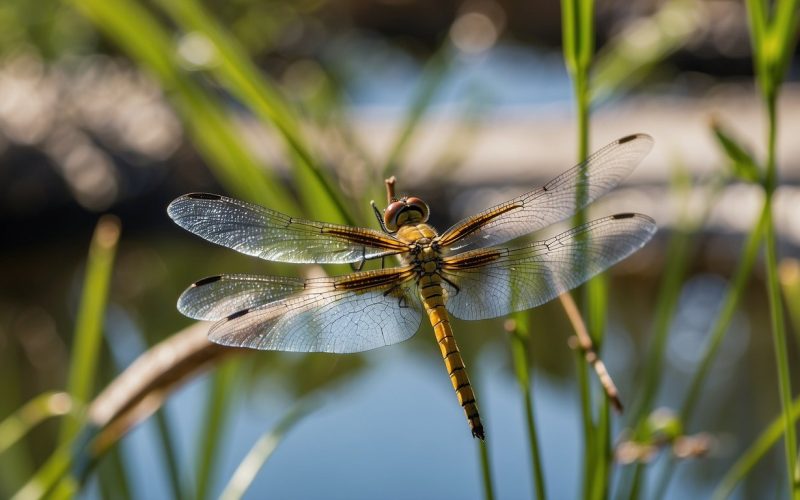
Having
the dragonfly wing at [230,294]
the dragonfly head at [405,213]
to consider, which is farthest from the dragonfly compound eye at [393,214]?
the dragonfly wing at [230,294]

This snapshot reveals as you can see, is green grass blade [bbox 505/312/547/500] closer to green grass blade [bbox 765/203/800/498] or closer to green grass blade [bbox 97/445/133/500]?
green grass blade [bbox 765/203/800/498]

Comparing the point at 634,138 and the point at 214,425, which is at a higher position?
the point at 634,138

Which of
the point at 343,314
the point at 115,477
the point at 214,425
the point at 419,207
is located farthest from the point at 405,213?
the point at 115,477

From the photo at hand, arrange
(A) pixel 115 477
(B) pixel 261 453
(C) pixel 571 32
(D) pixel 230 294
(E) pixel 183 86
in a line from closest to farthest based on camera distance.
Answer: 1. (C) pixel 571 32
2. (D) pixel 230 294
3. (B) pixel 261 453
4. (E) pixel 183 86
5. (A) pixel 115 477

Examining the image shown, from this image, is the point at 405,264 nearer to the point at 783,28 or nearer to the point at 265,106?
the point at 265,106

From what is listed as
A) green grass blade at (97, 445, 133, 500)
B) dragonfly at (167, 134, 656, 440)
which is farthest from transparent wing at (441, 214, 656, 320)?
green grass blade at (97, 445, 133, 500)

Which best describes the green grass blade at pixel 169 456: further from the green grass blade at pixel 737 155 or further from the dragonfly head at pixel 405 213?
the green grass blade at pixel 737 155

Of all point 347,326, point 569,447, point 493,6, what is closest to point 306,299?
point 347,326
